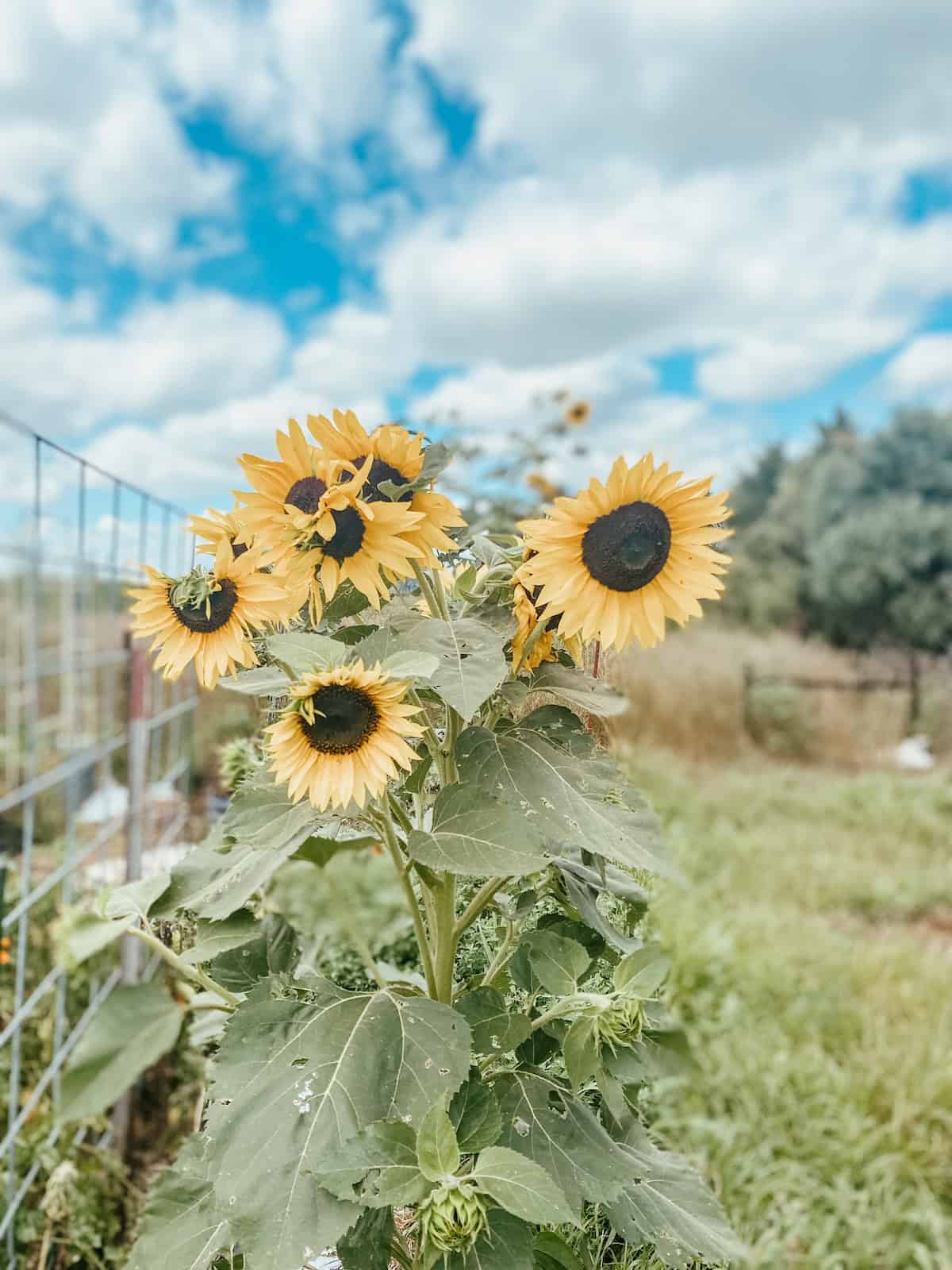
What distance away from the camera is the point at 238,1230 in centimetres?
75

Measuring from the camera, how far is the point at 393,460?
848 mm

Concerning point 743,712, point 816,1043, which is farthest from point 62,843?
point 743,712

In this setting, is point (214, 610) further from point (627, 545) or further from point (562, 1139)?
point (562, 1139)

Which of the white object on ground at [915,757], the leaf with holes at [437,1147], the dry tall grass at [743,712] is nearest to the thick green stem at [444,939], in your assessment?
the leaf with holes at [437,1147]

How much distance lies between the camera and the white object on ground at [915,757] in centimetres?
816

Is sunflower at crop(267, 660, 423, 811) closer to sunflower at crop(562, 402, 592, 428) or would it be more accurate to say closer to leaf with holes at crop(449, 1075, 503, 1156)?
leaf with holes at crop(449, 1075, 503, 1156)

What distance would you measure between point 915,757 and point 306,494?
837cm

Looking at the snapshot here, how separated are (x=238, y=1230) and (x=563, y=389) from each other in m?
4.77

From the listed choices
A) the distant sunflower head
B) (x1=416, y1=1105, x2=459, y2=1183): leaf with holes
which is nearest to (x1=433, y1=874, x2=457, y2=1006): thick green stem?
(x1=416, y1=1105, x2=459, y2=1183): leaf with holes

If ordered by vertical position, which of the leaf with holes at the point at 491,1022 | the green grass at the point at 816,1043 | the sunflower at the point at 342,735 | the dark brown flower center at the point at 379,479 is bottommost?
the green grass at the point at 816,1043

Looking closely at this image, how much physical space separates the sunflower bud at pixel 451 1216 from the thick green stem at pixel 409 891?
24 centimetres

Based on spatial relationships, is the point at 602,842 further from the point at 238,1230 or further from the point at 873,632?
the point at 873,632

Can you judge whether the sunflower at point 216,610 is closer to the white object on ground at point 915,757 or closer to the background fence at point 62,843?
the background fence at point 62,843

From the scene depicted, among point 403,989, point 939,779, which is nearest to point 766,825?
point 939,779
